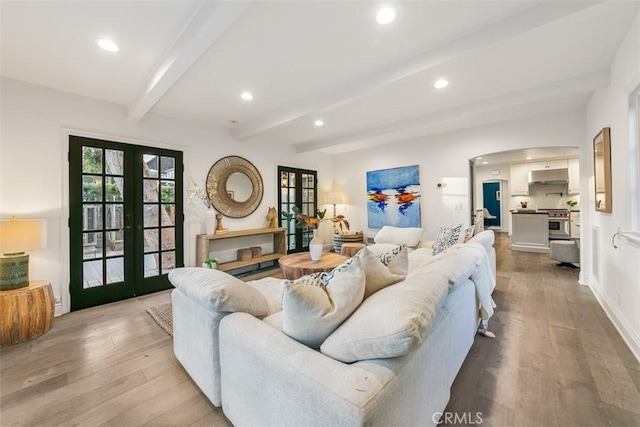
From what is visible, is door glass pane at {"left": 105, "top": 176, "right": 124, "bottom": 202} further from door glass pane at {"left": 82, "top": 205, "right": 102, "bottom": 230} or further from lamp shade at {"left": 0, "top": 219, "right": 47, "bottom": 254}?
lamp shade at {"left": 0, "top": 219, "right": 47, "bottom": 254}

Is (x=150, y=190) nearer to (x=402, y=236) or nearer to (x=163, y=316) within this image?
(x=163, y=316)

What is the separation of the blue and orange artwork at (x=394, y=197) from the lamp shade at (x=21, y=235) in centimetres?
504

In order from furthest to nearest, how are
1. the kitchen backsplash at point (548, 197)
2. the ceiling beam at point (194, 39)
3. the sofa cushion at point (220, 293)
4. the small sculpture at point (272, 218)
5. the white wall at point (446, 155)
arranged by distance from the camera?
the kitchen backsplash at point (548, 197) → the small sculpture at point (272, 218) → the white wall at point (446, 155) → the ceiling beam at point (194, 39) → the sofa cushion at point (220, 293)

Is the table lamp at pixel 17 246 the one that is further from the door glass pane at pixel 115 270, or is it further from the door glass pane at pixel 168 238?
the door glass pane at pixel 168 238

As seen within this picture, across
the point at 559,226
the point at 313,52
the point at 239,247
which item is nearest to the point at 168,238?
the point at 239,247

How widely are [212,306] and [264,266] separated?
147 inches

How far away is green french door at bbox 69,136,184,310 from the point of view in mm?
3061

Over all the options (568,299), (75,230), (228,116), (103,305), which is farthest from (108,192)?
(568,299)

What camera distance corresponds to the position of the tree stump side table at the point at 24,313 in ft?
7.28

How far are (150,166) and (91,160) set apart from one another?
0.63m

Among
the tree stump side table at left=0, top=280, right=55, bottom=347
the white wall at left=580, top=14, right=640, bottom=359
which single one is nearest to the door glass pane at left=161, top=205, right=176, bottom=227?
the tree stump side table at left=0, top=280, right=55, bottom=347

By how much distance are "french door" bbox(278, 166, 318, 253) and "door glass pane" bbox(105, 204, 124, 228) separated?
8.61 ft

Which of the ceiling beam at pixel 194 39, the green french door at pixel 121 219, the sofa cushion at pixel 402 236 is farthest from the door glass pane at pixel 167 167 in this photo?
the sofa cushion at pixel 402 236

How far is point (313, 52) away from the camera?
2.29m
